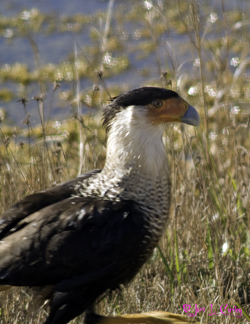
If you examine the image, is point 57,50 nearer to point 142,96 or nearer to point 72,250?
point 142,96

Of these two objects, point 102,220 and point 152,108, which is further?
point 152,108

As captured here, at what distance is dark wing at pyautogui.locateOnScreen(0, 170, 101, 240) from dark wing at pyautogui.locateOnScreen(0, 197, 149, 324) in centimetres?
6

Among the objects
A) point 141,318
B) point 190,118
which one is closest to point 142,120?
point 190,118

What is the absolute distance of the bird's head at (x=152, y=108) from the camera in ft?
7.63

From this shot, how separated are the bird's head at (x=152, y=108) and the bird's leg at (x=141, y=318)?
968mm

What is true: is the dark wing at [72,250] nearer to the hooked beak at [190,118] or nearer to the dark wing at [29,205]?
the dark wing at [29,205]

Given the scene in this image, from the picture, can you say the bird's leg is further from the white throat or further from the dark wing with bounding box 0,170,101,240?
the white throat

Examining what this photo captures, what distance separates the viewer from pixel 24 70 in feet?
21.4

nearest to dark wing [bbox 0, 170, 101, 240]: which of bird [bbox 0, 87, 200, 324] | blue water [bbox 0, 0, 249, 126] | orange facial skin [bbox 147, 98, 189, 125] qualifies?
bird [bbox 0, 87, 200, 324]

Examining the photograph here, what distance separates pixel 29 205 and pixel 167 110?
830mm

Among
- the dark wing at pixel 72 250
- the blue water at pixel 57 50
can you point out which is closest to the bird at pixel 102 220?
the dark wing at pixel 72 250

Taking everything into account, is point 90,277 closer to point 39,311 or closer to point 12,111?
point 39,311

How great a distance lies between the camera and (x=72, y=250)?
211 cm

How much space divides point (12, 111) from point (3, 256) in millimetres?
3658
